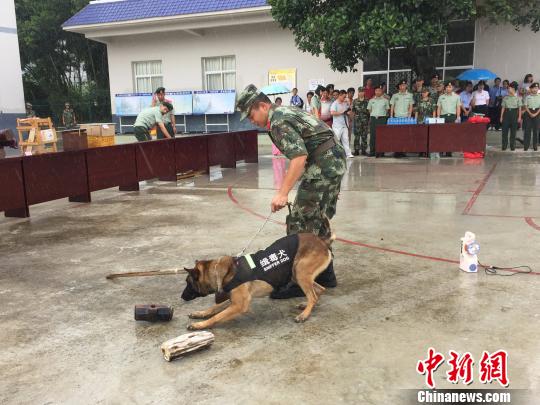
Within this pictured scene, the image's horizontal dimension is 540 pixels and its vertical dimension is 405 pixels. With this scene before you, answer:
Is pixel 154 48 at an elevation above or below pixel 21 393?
above

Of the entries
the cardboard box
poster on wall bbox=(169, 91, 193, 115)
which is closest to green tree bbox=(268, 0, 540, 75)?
the cardboard box

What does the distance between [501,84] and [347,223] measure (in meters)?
11.9

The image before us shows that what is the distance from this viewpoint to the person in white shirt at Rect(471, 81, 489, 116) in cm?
1483

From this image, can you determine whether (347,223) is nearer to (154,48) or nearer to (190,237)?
(190,237)

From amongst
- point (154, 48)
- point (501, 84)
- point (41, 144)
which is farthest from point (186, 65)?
point (501, 84)

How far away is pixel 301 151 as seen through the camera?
3.82 metres

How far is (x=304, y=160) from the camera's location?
3.84 metres

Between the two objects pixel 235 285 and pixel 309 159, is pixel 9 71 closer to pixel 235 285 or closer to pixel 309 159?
pixel 309 159

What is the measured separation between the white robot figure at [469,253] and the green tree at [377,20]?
336 inches

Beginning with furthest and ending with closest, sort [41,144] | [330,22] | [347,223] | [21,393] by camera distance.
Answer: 1. [41,144]
2. [330,22]
3. [347,223]
4. [21,393]

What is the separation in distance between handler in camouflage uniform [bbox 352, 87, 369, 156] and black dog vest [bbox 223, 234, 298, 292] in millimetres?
11252

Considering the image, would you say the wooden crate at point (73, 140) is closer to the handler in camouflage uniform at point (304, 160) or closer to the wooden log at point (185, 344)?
the handler in camouflage uniform at point (304, 160)

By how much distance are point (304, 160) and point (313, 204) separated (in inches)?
20.9

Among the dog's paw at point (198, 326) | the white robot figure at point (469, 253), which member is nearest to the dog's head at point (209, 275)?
the dog's paw at point (198, 326)
